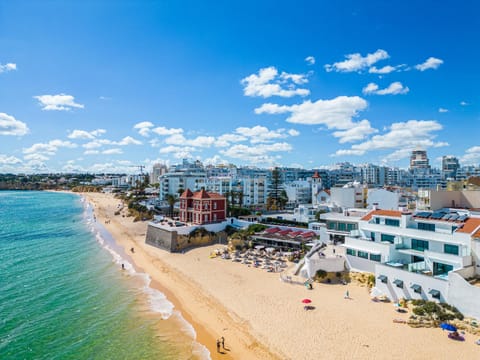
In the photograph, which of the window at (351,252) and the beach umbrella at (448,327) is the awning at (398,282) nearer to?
the beach umbrella at (448,327)

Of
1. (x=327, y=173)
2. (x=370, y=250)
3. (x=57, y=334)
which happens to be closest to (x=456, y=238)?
(x=370, y=250)

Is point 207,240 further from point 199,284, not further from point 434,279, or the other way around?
point 434,279

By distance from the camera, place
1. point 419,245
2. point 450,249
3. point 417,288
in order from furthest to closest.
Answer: point 419,245 → point 450,249 → point 417,288

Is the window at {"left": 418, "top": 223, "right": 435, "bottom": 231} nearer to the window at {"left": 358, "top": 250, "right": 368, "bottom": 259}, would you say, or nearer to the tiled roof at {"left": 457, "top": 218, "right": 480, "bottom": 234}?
the tiled roof at {"left": 457, "top": 218, "right": 480, "bottom": 234}

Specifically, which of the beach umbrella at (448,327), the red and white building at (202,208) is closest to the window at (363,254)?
the beach umbrella at (448,327)

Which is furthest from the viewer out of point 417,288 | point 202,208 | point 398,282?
point 202,208

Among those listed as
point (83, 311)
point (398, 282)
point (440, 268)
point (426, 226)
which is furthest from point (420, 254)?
point (83, 311)

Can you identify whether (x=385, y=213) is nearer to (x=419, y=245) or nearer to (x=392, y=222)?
(x=392, y=222)
